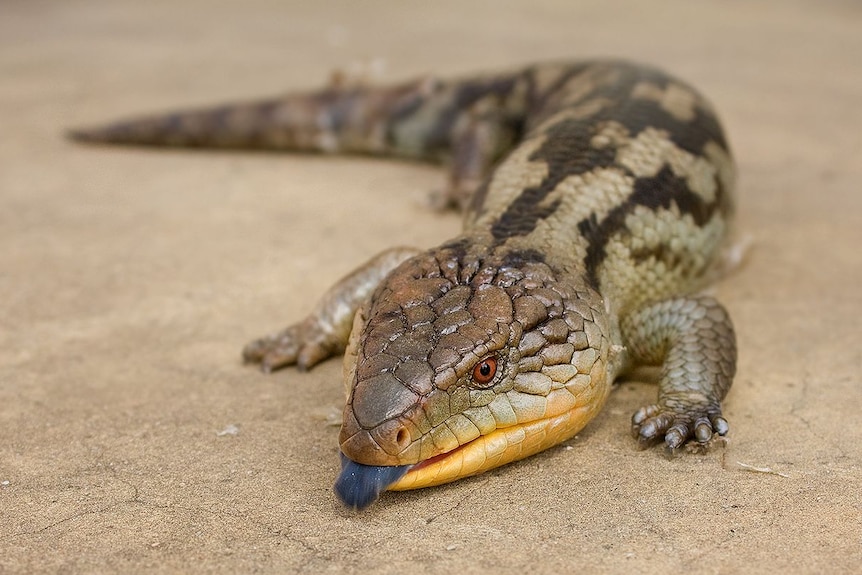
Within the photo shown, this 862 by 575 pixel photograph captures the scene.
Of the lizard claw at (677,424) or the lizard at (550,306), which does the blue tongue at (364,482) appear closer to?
the lizard at (550,306)

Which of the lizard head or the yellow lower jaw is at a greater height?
the lizard head

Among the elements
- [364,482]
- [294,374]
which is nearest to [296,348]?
[294,374]

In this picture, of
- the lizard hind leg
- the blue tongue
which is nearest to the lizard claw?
the lizard hind leg

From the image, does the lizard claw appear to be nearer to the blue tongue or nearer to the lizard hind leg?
the lizard hind leg

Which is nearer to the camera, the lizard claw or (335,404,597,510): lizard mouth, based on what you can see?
(335,404,597,510): lizard mouth

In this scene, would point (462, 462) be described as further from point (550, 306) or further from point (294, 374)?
point (294, 374)

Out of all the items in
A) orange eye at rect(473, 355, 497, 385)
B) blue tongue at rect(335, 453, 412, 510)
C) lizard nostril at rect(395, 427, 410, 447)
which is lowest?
blue tongue at rect(335, 453, 412, 510)
